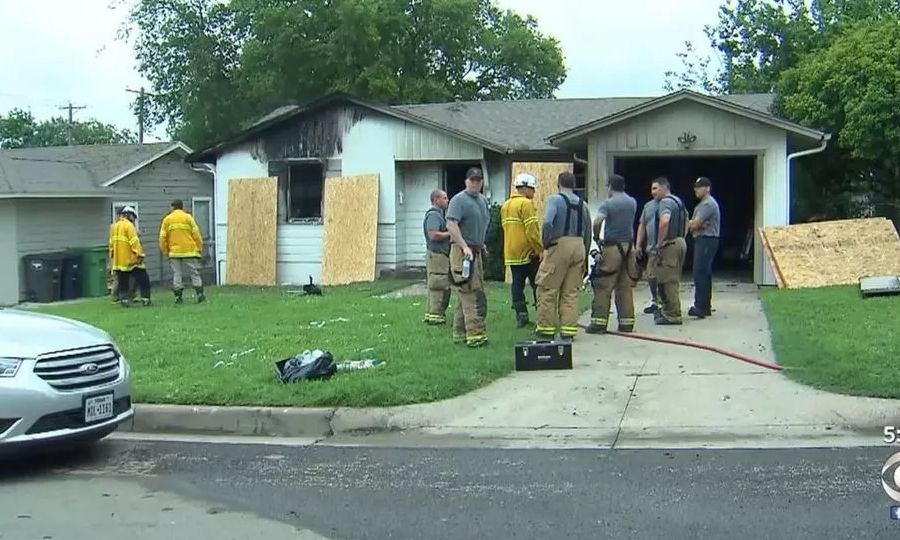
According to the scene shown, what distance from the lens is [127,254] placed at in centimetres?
1673

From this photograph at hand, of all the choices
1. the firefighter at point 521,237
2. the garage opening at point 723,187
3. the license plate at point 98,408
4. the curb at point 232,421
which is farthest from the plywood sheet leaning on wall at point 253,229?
the license plate at point 98,408

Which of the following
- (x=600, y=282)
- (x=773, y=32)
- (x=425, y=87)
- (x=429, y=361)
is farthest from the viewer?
(x=425, y=87)

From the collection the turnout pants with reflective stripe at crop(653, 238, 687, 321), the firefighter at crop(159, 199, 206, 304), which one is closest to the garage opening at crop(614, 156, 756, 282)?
the firefighter at crop(159, 199, 206, 304)

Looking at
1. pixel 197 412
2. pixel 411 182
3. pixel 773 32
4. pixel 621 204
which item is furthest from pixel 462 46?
pixel 197 412

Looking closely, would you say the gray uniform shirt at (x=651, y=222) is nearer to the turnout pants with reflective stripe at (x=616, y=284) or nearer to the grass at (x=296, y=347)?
the turnout pants with reflective stripe at (x=616, y=284)

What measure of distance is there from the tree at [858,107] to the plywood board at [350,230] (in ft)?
26.7

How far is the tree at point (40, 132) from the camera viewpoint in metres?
66.9

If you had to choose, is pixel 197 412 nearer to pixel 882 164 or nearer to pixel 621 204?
pixel 621 204

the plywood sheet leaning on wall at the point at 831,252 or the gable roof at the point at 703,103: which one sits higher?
the gable roof at the point at 703,103

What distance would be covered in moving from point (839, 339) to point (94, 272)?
18.6m

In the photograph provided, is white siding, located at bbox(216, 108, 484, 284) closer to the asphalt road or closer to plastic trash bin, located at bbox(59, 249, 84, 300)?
plastic trash bin, located at bbox(59, 249, 84, 300)

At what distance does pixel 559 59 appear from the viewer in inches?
1752

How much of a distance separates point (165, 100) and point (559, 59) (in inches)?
637

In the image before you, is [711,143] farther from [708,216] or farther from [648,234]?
[648,234]
